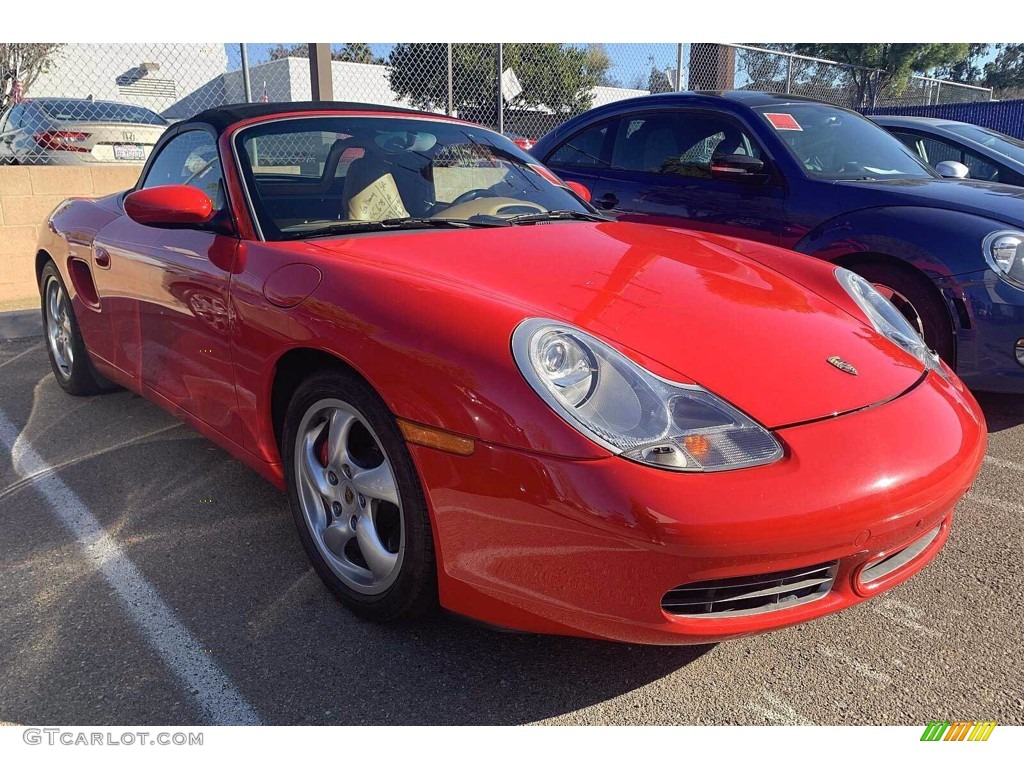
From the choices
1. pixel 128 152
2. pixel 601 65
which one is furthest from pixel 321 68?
pixel 601 65

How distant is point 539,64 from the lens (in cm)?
1002

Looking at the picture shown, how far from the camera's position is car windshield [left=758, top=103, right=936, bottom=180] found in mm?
4426

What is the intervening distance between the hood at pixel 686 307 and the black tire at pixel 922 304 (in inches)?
55.0

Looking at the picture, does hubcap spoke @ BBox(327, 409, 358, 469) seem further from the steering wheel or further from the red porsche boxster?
the steering wheel

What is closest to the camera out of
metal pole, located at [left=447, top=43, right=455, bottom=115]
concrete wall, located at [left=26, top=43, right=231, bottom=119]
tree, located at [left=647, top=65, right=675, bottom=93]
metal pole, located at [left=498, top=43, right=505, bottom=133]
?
metal pole, located at [left=447, top=43, right=455, bottom=115]

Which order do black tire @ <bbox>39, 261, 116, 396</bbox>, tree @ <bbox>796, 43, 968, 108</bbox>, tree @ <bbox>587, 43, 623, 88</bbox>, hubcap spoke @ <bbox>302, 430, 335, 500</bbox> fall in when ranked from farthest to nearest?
1. tree @ <bbox>796, 43, 968, 108</bbox>
2. tree @ <bbox>587, 43, 623, 88</bbox>
3. black tire @ <bbox>39, 261, 116, 396</bbox>
4. hubcap spoke @ <bbox>302, 430, 335, 500</bbox>

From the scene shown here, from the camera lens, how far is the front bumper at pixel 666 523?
1.59m

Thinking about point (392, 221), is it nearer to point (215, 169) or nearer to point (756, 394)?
point (215, 169)

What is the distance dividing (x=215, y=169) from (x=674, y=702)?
2283 mm

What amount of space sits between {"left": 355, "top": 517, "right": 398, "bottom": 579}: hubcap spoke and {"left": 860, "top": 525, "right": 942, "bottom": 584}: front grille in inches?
44.9

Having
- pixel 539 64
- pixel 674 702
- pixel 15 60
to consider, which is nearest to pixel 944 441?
pixel 674 702

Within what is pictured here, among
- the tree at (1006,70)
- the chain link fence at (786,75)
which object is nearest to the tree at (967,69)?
the tree at (1006,70)

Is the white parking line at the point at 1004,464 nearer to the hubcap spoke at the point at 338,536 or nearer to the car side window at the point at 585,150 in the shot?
the hubcap spoke at the point at 338,536

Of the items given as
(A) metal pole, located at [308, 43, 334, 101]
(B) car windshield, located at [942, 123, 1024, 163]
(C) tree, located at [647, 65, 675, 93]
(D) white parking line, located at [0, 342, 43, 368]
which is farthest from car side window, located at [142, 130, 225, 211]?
(C) tree, located at [647, 65, 675, 93]
